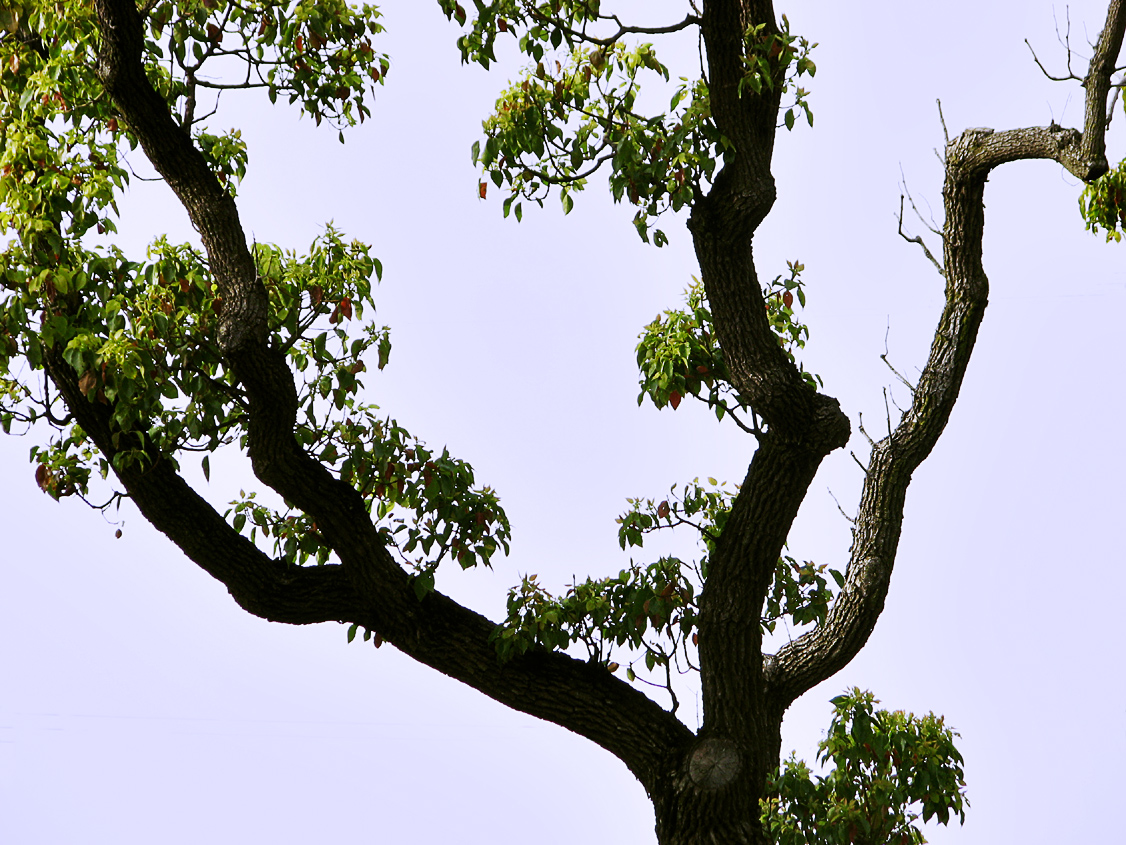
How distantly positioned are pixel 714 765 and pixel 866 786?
497 millimetres

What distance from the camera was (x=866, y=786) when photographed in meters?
3.40

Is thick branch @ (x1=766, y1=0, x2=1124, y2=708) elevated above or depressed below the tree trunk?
above

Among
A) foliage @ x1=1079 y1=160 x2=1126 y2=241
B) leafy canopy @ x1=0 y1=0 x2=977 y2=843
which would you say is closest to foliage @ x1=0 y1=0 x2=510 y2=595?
leafy canopy @ x1=0 y1=0 x2=977 y2=843

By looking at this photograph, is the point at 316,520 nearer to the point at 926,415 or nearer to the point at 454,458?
the point at 454,458

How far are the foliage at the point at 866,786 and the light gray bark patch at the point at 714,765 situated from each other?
21 cm

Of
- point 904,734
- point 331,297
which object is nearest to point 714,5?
point 331,297

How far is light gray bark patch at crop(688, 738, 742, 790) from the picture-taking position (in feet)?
12.0

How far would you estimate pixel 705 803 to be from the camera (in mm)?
3676

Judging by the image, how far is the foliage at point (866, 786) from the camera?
3.29m

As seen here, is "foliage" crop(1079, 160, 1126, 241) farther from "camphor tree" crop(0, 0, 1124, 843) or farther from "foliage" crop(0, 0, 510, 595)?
"foliage" crop(0, 0, 510, 595)

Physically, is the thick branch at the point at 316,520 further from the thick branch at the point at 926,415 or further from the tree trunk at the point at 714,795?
the thick branch at the point at 926,415

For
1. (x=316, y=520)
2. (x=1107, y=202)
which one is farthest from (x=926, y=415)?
(x=316, y=520)

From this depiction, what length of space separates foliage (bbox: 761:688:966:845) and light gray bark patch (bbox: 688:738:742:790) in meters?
0.21

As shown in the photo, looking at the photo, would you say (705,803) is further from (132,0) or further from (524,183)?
(132,0)
